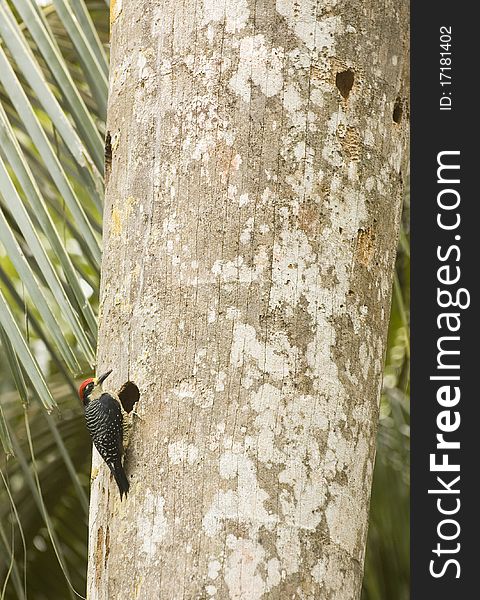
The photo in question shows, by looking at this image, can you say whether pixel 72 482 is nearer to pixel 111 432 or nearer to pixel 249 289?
pixel 111 432

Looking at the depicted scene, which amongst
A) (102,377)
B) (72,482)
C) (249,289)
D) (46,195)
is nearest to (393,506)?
(72,482)

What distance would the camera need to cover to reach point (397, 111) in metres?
2.18

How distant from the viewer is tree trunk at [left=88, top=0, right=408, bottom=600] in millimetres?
1819

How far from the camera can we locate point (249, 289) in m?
1.92

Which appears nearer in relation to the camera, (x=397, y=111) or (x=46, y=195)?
(x=397, y=111)

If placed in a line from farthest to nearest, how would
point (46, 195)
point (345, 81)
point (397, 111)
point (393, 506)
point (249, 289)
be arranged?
1. point (393, 506)
2. point (46, 195)
3. point (397, 111)
4. point (345, 81)
5. point (249, 289)

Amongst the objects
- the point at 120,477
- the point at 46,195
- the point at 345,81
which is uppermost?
the point at 46,195

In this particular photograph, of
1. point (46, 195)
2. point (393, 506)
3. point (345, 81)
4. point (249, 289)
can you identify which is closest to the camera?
point (249, 289)

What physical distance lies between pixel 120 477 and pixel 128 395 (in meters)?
0.17

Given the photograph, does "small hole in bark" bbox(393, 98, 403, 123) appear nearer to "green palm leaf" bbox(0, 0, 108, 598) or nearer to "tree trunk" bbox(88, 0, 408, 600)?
"tree trunk" bbox(88, 0, 408, 600)

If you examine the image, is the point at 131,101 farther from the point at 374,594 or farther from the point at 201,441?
the point at 374,594

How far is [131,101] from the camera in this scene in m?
2.16

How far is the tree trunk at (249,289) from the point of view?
1819 mm

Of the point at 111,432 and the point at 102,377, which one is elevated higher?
the point at 102,377
